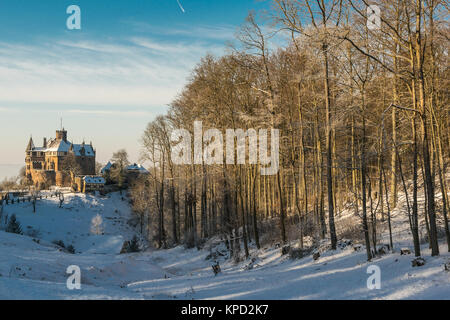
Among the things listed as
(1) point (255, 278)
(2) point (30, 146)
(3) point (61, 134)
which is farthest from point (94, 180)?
(1) point (255, 278)

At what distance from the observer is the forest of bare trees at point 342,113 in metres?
8.84

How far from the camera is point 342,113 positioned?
36.8 ft

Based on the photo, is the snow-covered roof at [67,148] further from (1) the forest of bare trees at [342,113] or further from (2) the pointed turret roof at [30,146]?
(1) the forest of bare trees at [342,113]

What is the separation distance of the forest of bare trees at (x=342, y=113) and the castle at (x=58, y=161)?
6954 centimetres

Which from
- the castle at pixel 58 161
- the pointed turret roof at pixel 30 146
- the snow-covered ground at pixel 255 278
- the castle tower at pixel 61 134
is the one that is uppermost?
the castle tower at pixel 61 134

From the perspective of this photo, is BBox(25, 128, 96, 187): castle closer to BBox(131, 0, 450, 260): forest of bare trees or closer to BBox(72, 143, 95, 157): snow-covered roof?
BBox(72, 143, 95, 157): snow-covered roof

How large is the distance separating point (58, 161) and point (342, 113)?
309 ft

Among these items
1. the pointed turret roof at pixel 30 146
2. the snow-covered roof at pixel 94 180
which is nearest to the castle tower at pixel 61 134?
the pointed turret roof at pixel 30 146

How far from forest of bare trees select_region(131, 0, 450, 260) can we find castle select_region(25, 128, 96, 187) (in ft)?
228

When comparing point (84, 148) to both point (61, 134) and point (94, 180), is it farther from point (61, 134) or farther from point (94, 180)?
point (94, 180)

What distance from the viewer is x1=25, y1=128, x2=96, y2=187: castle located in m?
88.4

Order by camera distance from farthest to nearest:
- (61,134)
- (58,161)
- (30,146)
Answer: (61,134) < (30,146) < (58,161)
